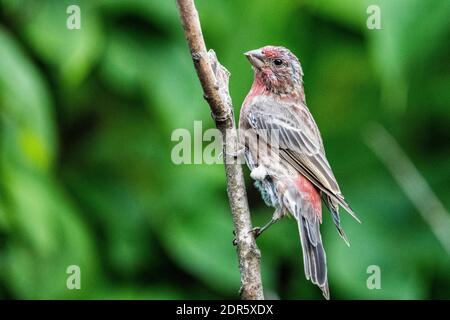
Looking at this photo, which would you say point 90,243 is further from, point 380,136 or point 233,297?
point 380,136

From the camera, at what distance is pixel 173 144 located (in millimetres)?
5297

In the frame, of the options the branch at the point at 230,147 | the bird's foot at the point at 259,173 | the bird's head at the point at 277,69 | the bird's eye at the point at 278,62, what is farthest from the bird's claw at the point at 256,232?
the bird's eye at the point at 278,62

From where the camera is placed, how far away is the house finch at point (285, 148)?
4.08 meters

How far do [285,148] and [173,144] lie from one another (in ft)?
3.49

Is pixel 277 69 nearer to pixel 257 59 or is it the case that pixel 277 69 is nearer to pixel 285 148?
pixel 257 59

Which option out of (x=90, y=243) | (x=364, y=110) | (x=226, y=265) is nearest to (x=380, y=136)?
(x=364, y=110)

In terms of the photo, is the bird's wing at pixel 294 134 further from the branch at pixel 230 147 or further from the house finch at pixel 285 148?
the branch at pixel 230 147

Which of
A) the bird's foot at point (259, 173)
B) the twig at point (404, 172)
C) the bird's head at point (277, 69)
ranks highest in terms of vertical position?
the bird's head at point (277, 69)

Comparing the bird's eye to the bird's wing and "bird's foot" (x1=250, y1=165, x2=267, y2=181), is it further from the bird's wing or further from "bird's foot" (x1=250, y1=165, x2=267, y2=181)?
"bird's foot" (x1=250, y1=165, x2=267, y2=181)

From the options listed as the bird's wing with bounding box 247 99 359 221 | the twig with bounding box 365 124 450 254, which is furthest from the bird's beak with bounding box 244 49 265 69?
the twig with bounding box 365 124 450 254

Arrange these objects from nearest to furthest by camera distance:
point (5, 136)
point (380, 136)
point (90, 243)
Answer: point (5, 136)
point (90, 243)
point (380, 136)

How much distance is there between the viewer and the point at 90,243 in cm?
524

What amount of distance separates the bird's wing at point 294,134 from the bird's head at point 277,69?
9cm

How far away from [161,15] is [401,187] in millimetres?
1962
